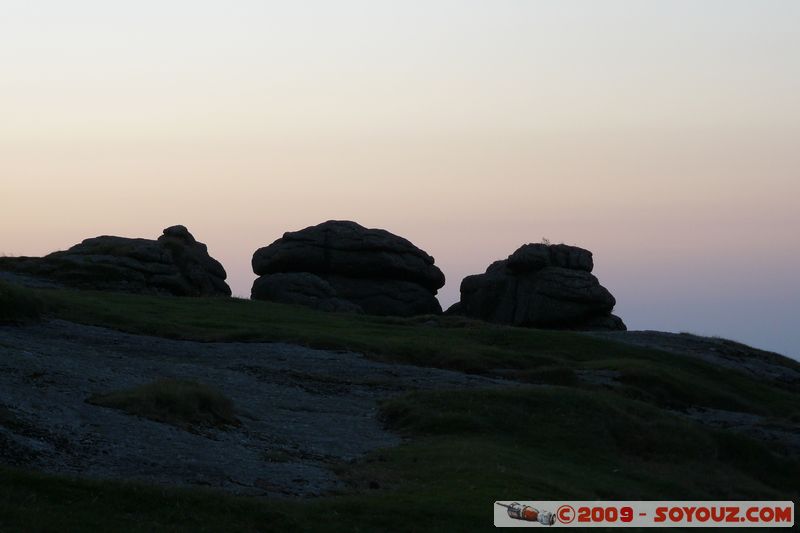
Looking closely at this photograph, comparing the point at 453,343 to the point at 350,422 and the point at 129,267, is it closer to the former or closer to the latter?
the point at 350,422

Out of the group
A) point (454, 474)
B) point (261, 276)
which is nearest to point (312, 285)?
point (261, 276)

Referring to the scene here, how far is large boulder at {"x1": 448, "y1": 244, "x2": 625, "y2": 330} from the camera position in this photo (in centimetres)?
10819

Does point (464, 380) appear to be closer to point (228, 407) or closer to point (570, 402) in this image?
point (570, 402)

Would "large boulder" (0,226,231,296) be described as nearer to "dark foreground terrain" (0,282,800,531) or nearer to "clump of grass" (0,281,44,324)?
"dark foreground terrain" (0,282,800,531)

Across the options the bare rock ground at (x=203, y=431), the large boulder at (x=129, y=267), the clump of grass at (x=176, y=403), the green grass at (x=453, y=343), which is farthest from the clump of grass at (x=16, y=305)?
the large boulder at (x=129, y=267)

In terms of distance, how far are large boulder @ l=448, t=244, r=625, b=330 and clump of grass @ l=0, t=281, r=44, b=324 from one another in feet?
185

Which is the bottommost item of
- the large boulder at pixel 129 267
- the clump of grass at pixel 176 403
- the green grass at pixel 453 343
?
the clump of grass at pixel 176 403

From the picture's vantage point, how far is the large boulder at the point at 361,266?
112m

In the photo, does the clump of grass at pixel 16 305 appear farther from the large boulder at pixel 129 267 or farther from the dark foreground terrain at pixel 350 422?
the large boulder at pixel 129 267

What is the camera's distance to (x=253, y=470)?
114 feet

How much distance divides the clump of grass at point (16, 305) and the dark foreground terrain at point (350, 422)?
9.5 inches

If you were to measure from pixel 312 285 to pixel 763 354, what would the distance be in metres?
41.5

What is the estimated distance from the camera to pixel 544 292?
108688mm

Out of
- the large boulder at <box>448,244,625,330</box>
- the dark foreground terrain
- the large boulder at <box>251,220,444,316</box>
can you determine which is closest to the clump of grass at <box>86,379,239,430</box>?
the dark foreground terrain
